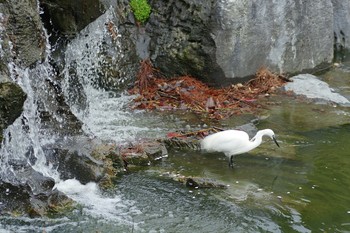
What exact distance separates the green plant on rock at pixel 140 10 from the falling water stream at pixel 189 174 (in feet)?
4.59

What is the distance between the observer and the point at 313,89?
9531mm

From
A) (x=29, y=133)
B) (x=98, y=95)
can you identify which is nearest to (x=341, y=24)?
(x=98, y=95)

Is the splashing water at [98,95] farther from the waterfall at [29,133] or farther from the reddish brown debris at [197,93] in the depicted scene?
the waterfall at [29,133]

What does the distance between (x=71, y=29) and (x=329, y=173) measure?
3276 millimetres

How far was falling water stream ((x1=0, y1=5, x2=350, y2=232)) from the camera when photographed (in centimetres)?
518

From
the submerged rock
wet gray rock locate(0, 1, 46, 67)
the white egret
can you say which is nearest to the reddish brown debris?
the white egret

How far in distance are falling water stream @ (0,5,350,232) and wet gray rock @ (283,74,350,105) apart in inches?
31.0

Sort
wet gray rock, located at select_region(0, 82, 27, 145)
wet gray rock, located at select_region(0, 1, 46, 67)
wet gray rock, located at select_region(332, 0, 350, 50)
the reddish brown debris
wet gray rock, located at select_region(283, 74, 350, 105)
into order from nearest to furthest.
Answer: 1. wet gray rock, located at select_region(0, 82, 27, 145)
2. wet gray rock, located at select_region(0, 1, 46, 67)
3. the reddish brown debris
4. wet gray rock, located at select_region(283, 74, 350, 105)
5. wet gray rock, located at select_region(332, 0, 350, 50)

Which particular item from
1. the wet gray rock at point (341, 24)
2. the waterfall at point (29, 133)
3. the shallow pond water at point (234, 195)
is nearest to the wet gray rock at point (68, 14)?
the waterfall at point (29, 133)

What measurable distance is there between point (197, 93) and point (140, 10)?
1754 millimetres

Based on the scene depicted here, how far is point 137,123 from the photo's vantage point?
7777 mm

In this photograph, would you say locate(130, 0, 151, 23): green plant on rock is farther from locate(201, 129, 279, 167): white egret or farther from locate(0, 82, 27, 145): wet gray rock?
locate(0, 82, 27, 145): wet gray rock

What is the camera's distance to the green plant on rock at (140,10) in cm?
957

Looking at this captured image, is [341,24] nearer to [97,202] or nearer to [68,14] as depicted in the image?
[68,14]
